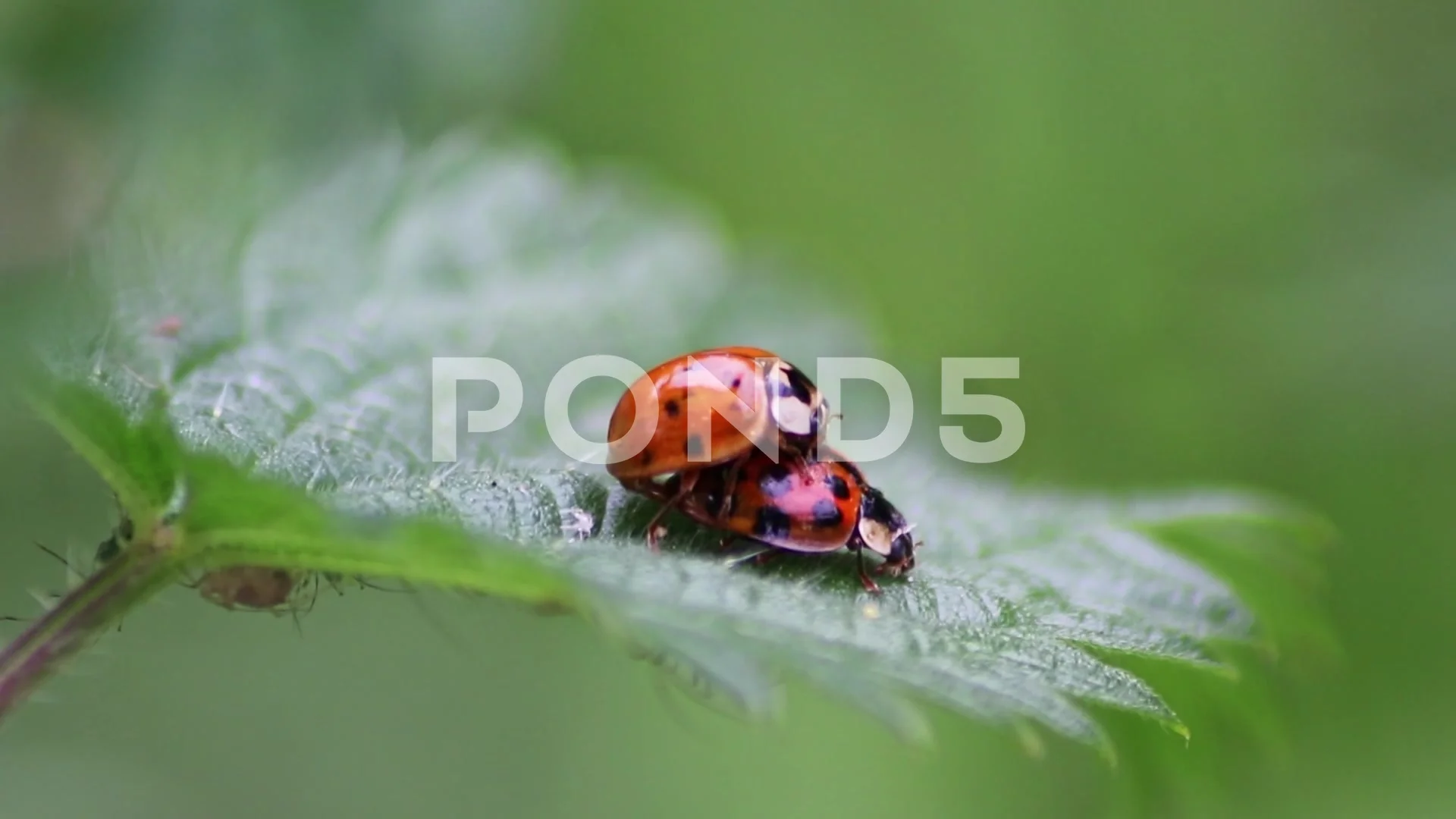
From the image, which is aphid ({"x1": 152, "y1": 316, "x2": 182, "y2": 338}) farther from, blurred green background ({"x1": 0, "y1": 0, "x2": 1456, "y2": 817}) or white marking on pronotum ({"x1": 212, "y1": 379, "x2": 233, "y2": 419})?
blurred green background ({"x1": 0, "y1": 0, "x2": 1456, "y2": 817})

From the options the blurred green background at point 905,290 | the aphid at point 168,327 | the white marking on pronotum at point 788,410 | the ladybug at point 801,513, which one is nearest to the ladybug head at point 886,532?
the ladybug at point 801,513

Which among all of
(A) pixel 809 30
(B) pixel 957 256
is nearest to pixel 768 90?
(A) pixel 809 30

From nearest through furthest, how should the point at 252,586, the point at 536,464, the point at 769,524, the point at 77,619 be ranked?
1. the point at 77,619
2. the point at 252,586
3. the point at 769,524
4. the point at 536,464

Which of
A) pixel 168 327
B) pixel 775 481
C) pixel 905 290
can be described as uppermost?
pixel 905 290

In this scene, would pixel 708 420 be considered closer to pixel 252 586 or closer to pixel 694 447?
pixel 694 447

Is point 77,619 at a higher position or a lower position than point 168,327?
lower

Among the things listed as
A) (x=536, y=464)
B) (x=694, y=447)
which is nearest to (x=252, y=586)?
(x=536, y=464)

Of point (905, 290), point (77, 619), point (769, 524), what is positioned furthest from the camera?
point (905, 290)

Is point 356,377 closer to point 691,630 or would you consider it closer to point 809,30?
point 691,630
